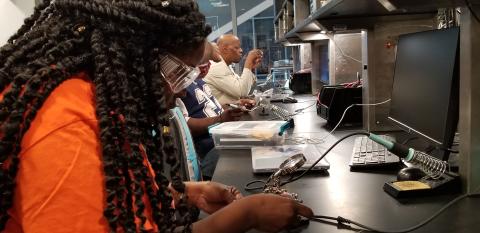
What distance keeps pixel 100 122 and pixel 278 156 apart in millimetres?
861

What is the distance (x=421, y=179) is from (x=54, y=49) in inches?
34.6

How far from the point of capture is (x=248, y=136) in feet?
5.80

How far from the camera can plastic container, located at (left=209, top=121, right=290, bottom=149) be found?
175 cm

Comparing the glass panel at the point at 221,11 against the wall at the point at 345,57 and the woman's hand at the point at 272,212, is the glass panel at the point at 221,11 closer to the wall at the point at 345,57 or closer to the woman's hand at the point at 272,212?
the wall at the point at 345,57

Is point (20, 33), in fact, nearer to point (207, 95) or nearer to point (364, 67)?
point (364, 67)

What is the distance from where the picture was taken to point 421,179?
1.09m

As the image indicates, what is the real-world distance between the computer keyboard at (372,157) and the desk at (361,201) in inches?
1.5

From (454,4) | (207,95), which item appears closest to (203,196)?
(454,4)

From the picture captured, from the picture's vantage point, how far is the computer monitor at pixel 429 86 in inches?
43.2

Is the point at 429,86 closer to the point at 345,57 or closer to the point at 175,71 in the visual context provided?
the point at 175,71

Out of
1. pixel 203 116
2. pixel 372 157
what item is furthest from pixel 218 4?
pixel 372 157

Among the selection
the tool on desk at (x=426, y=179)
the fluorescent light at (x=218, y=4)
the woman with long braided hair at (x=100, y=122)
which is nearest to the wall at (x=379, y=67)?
the tool on desk at (x=426, y=179)

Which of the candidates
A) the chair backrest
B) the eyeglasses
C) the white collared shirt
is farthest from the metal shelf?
the white collared shirt

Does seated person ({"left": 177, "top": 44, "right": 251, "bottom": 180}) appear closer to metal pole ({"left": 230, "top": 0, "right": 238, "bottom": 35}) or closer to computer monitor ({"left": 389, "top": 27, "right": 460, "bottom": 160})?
computer monitor ({"left": 389, "top": 27, "right": 460, "bottom": 160})
